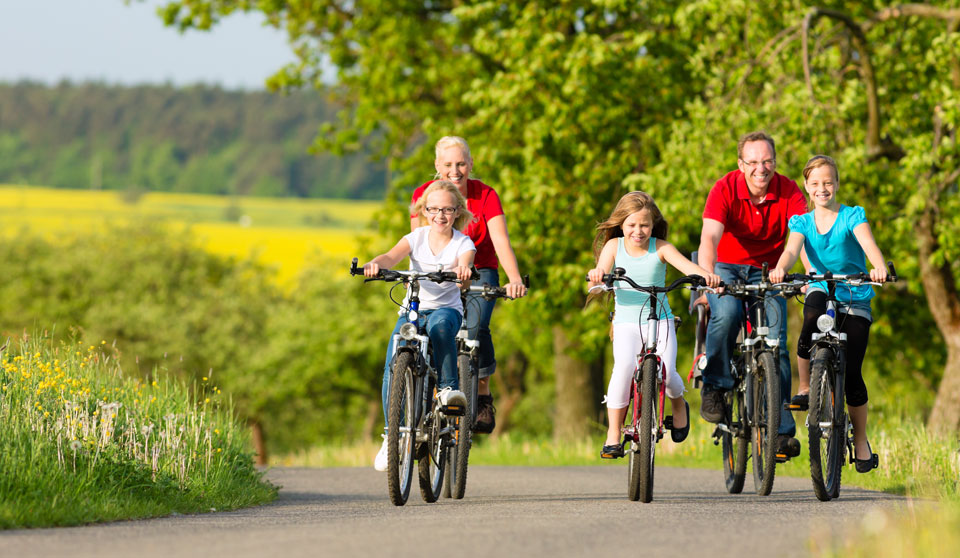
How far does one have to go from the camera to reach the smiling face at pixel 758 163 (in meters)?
8.32

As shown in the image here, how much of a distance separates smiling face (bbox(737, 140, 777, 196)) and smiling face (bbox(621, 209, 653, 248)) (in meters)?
0.80

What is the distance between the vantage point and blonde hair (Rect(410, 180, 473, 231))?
811cm

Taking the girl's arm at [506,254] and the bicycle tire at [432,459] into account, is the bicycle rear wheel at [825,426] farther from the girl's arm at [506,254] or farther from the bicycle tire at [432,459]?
the bicycle tire at [432,459]

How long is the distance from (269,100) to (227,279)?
307 feet

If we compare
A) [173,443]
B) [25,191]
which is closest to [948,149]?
[173,443]

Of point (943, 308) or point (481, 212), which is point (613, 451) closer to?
point (481, 212)

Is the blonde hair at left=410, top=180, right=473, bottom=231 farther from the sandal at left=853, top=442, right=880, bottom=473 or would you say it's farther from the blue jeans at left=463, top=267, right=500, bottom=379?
the sandal at left=853, top=442, right=880, bottom=473

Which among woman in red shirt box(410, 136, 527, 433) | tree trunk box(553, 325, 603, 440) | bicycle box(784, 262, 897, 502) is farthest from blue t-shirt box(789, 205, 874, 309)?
tree trunk box(553, 325, 603, 440)

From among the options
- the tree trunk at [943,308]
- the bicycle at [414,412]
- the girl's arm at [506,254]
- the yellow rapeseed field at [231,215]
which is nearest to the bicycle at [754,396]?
the girl's arm at [506,254]

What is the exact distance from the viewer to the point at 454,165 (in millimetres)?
8586

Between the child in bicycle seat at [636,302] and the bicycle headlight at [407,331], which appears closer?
the bicycle headlight at [407,331]

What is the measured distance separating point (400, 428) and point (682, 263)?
6.53ft

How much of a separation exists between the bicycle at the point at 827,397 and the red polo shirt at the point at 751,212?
2.29 ft

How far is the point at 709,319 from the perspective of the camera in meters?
8.65
